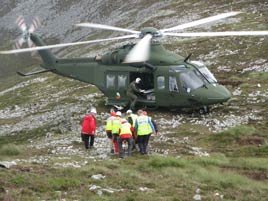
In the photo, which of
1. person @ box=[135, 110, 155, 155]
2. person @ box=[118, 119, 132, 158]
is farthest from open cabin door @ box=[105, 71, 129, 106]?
person @ box=[118, 119, 132, 158]

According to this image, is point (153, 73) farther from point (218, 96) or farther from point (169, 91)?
point (218, 96)

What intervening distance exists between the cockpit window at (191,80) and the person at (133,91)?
3192 mm

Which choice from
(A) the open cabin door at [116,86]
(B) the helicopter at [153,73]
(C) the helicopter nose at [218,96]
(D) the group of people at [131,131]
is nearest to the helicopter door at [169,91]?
(B) the helicopter at [153,73]

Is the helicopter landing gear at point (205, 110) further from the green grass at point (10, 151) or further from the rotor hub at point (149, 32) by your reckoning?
the green grass at point (10, 151)

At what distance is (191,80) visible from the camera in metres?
28.8

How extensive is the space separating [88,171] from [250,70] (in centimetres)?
2467

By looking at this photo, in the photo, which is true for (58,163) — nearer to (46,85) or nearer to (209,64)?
(209,64)

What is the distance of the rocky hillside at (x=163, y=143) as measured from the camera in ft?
51.9

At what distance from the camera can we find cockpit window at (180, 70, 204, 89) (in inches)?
1128

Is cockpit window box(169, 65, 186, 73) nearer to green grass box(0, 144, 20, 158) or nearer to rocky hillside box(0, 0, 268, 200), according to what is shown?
rocky hillside box(0, 0, 268, 200)

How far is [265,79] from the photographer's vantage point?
34.8 m

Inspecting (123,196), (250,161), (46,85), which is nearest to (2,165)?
(123,196)

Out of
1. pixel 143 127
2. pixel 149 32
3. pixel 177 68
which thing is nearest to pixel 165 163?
pixel 143 127

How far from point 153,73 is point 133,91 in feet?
5.99
